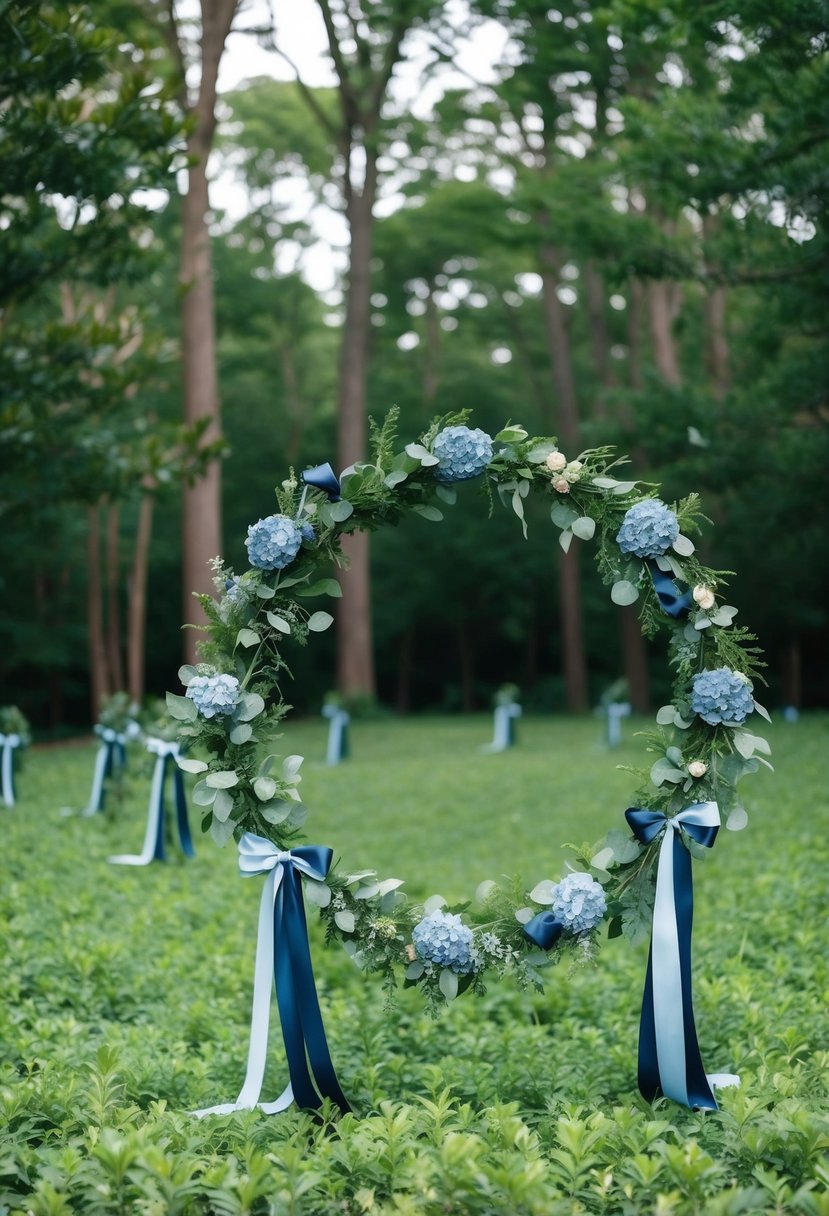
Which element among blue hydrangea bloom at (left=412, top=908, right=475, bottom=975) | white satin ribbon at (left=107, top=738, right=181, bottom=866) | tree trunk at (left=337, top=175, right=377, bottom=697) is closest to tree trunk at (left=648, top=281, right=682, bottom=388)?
tree trunk at (left=337, top=175, right=377, bottom=697)

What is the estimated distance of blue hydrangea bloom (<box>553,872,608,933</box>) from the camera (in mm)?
3912

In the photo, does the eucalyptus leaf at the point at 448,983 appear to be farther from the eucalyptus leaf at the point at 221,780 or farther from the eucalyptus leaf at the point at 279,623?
the eucalyptus leaf at the point at 279,623

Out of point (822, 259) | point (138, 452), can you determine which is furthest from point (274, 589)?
point (138, 452)

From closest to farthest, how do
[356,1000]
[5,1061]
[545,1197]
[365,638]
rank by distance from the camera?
[545,1197]
[5,1061]
[356,1000]
[365,638]

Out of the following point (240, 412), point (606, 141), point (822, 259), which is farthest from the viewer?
point (240, 412)

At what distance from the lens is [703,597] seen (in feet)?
13.5

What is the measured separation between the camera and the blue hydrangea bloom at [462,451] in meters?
4.12

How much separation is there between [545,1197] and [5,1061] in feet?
8.06

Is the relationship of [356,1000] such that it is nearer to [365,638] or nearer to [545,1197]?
[545,1197]

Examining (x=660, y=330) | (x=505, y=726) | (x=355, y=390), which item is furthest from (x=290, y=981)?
(x=355, y=390)

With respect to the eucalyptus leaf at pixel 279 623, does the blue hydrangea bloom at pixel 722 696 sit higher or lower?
lower

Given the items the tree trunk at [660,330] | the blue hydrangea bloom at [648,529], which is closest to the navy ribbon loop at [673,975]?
the blue hydrangea bloom at [648,529]

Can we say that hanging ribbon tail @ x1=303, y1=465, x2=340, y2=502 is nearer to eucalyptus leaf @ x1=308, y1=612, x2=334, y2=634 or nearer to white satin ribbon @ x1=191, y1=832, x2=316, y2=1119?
eucalyptus leaf @ x1=308, y1=612, x2=334, y2=634

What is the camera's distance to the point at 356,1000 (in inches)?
226
